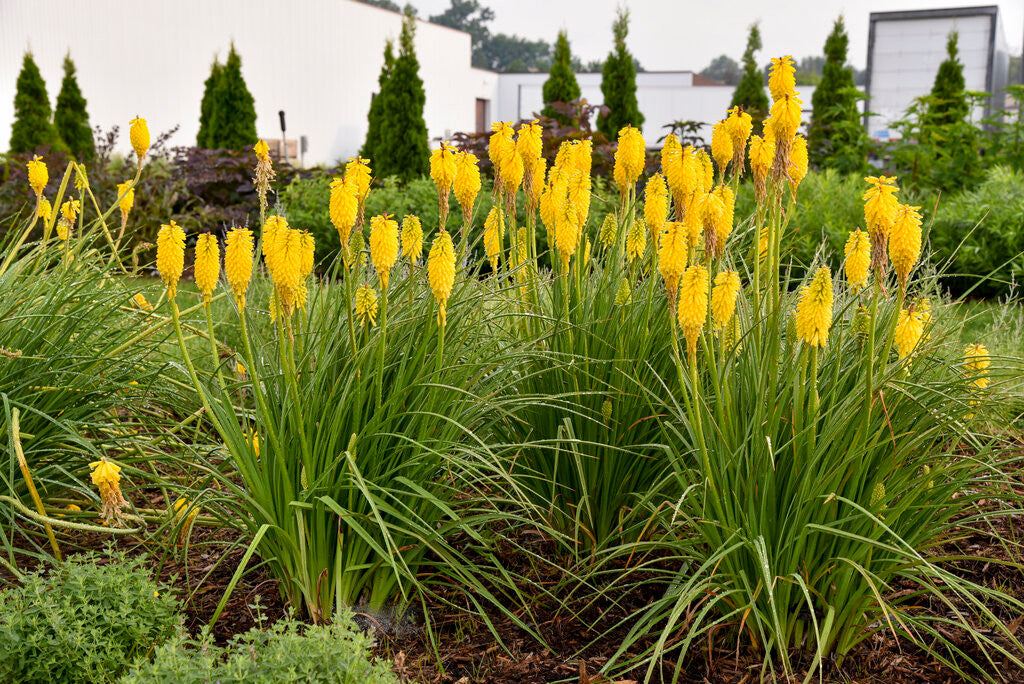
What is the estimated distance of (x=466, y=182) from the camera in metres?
2.44

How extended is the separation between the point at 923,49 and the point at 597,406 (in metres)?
20.1

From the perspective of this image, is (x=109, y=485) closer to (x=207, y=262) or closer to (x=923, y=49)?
(x=207, y=262)

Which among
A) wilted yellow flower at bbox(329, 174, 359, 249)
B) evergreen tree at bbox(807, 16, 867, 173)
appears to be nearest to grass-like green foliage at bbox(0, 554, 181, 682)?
wilted yellow flower at bbox(329, 174, 359, 249)

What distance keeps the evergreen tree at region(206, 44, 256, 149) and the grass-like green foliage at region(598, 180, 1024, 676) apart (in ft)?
46.2

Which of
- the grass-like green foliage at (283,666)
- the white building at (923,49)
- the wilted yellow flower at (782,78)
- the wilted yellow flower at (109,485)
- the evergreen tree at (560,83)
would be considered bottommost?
the grass-like green foliage at (283,666)

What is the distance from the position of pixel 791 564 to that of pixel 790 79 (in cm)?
117

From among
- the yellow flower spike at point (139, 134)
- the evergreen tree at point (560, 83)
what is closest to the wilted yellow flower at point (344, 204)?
the yellow flower spike at point (139, 134)

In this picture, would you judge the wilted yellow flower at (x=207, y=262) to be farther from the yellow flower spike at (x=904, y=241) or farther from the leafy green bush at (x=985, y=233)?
the leafy green bush at (x=985, y=233)

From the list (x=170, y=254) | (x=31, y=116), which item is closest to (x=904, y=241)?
(x=170, y=254)

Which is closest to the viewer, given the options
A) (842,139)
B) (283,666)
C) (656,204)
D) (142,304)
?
(283,666)

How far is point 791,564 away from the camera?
7.30ft

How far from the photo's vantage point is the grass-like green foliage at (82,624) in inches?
80.7

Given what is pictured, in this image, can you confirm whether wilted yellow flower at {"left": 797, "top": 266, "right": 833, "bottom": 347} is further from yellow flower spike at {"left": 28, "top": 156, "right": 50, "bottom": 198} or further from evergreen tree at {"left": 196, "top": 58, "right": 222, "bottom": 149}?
evergreen tree at {"left": 196, "top": 58, "right": 222, "bottom": 149}

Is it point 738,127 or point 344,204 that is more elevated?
point 738,127
